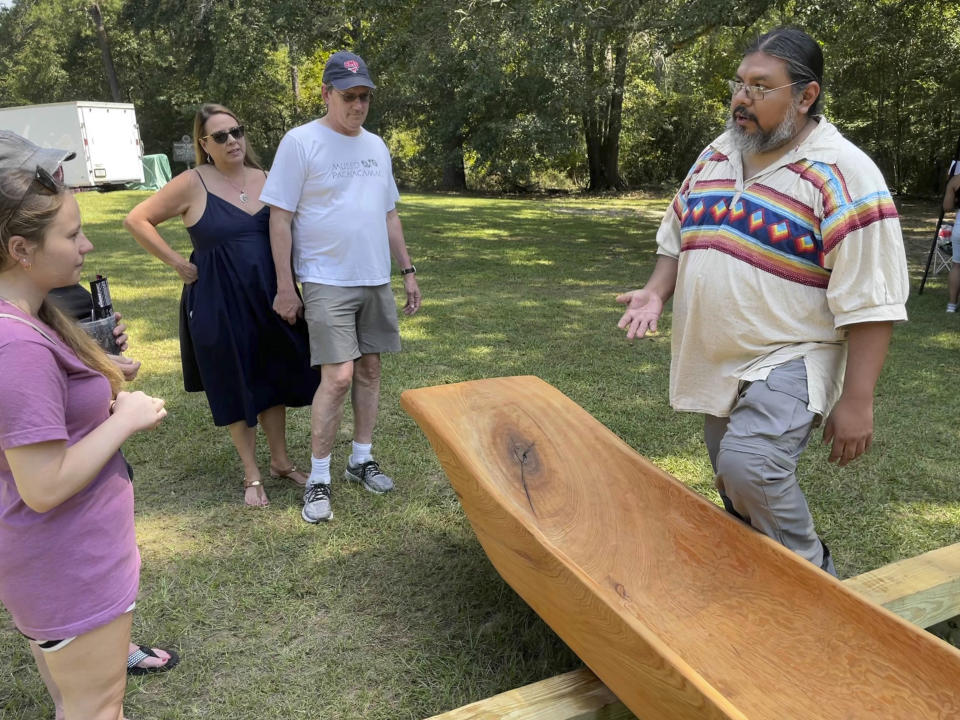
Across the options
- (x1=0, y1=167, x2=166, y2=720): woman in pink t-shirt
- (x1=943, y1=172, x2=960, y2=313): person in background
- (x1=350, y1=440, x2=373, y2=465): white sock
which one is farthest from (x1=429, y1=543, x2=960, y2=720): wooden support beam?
(x1=943, y1=172, x2=960, y2=313): person in background

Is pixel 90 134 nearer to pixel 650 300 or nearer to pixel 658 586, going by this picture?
pixel 650 300

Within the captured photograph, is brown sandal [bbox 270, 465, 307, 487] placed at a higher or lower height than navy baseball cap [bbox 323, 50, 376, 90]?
lower

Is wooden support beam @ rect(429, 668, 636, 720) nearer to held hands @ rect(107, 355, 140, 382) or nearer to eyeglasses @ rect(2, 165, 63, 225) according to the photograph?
held hands @ rect(107, 355, 140, 382)

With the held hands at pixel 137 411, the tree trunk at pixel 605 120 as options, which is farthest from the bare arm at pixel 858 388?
the tree trunk at pixel 605 120

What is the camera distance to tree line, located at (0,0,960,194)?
11.4 metres

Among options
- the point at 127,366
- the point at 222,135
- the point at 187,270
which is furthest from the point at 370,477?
the point at 127,366

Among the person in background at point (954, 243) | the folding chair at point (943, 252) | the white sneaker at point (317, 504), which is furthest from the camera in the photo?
the folding chair at point (943, 252)

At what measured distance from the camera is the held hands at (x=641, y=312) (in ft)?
9.23

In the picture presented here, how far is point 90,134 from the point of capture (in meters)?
24.0

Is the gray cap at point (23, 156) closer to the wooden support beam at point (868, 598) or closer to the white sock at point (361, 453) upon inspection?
the wooden support beam at point (868, 598)

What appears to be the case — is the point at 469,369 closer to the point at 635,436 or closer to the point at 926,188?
the point at 635,436

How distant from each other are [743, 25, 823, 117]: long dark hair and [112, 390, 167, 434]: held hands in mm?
2023

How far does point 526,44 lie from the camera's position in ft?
43.9

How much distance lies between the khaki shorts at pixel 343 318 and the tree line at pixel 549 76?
793 centimetres
